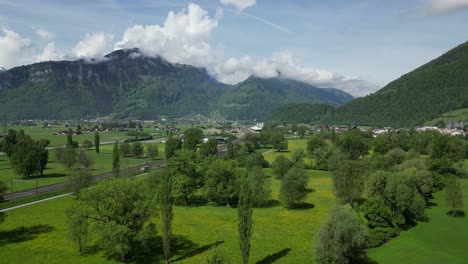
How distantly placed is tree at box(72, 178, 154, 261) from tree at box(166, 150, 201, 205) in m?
27.4

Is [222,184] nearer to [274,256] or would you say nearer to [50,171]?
[274,256]

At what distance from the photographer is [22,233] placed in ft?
175

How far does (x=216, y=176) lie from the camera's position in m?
74.4

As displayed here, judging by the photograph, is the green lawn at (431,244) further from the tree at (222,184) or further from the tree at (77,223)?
the tree at (77,223)

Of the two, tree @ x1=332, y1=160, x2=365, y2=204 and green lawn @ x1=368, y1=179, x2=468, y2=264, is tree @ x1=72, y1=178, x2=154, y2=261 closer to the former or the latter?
green lawn @ x1=368, y1=179, x2=468, y2=264

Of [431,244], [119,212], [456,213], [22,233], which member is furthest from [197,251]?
[456,213]

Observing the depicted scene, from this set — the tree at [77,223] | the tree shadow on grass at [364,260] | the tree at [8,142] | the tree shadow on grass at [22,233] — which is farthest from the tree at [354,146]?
the tree at [8,142]

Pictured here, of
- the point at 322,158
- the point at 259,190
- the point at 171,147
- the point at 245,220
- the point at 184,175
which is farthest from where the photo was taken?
the point at 171,147

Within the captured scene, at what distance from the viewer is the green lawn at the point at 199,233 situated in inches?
1759

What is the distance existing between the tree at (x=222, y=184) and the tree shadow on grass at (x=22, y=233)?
104ft

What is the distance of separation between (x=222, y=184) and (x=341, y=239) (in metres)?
35.8

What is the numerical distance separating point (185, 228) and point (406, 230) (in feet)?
122

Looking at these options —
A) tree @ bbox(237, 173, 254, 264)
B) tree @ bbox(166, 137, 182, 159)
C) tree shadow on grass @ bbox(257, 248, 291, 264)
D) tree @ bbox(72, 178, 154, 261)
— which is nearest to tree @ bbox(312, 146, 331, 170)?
tree @ bbox(166, 137, 182, 159)

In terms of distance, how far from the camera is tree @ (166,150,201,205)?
74562mm
